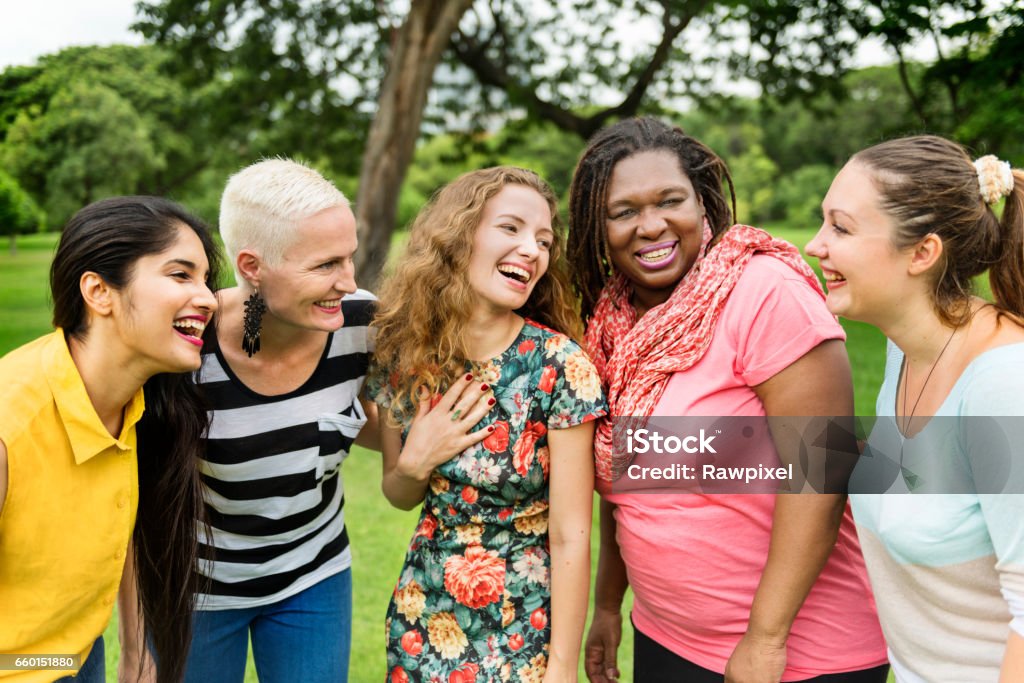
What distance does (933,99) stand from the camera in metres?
12.1

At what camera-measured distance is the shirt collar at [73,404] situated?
1.76 metres

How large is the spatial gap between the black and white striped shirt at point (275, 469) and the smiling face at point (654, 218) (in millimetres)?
818

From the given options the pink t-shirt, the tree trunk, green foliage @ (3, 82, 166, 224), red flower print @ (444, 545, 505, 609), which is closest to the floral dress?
red flower print @ (444, 545, 505, 609)

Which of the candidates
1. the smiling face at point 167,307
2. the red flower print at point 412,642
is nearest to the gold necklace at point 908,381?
A: the red flower print at point 412,642

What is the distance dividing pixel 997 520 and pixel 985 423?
0.18 m

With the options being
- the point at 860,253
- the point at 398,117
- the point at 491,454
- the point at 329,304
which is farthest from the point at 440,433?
the point at 398,117

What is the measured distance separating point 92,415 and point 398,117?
8.40 meters

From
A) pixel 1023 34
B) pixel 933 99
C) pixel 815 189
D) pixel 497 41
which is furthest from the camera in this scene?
pixel 815 189

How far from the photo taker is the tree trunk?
954 centimetres

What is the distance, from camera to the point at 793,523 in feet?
6.14

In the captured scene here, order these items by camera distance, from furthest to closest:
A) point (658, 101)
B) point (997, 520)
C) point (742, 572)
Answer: point (658, 101), point (742, 572), point (997, 520)

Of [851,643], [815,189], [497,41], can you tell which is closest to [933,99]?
[497,41]

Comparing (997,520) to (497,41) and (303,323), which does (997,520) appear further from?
(497,41)

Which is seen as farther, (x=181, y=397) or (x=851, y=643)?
(x=181, y=397)
